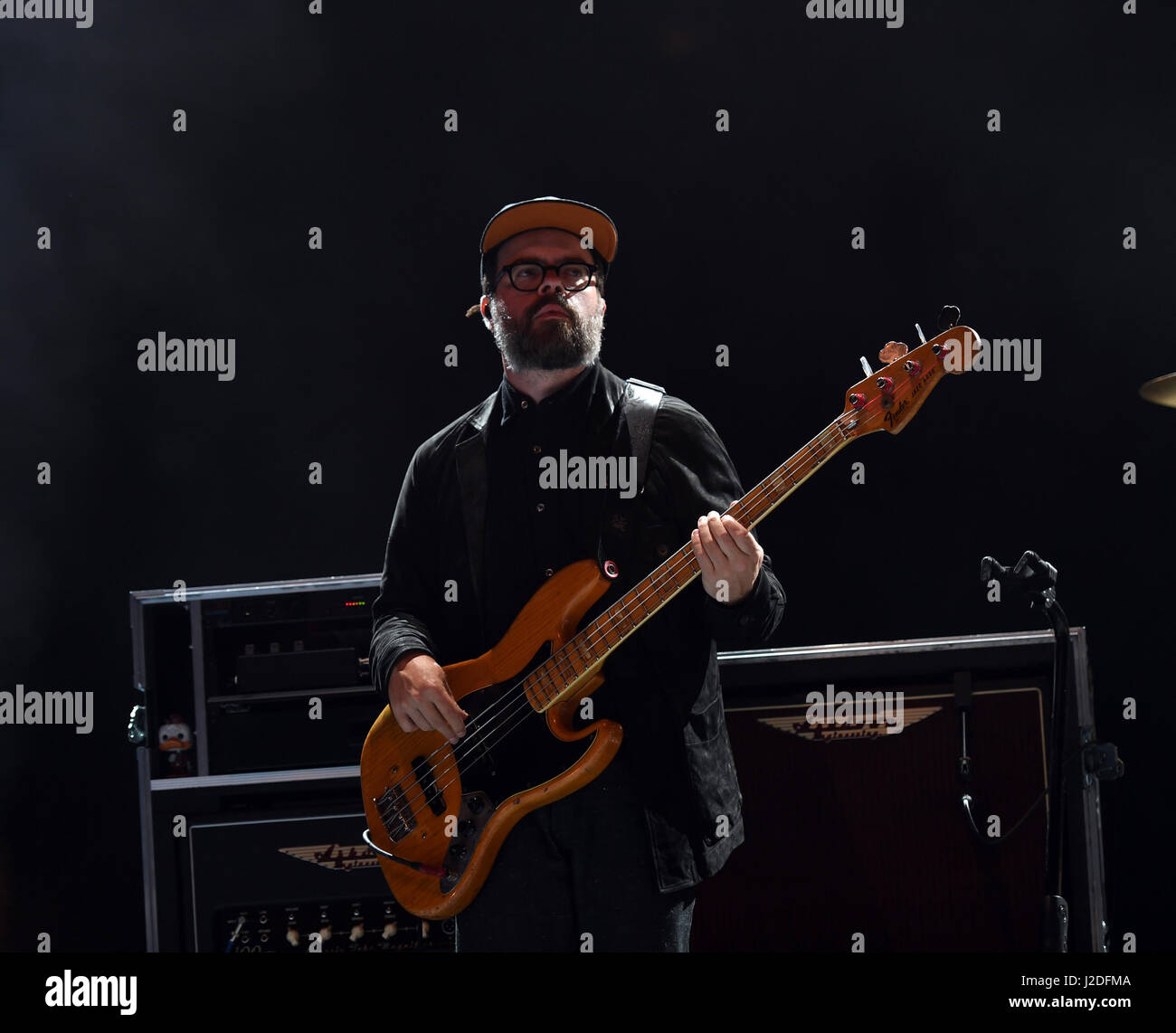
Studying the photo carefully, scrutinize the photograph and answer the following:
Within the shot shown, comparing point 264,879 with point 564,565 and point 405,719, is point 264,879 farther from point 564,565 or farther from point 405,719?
point 564,565

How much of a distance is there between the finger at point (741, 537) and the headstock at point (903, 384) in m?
0.36

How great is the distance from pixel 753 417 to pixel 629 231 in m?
0.70

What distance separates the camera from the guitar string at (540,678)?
2129 mm

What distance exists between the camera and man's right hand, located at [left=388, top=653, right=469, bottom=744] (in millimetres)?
2145

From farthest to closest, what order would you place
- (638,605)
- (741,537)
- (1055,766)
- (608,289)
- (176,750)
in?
(608,289)
(176,750)
(1055,766)
(638,605)
(741,537)

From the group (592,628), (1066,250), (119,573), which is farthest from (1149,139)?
(119,573)

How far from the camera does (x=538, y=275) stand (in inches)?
93.4

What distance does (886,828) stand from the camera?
2.65 m

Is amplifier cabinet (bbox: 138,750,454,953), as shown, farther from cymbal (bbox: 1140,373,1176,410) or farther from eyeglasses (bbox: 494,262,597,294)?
cymbal (bbox: 1140,373,1176,410)

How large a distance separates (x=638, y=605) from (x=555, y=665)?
0.68 ft

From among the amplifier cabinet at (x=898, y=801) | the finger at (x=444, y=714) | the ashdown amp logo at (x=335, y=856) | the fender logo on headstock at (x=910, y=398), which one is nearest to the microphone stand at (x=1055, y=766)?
the amplifier cabinet at (x=898, y=801)

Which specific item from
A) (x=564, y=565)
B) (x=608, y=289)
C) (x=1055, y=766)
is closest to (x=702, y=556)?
(x=564, y=565)

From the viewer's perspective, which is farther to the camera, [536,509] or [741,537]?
[536,509]

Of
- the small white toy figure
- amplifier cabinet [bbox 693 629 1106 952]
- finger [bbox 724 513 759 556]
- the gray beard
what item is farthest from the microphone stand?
the small white toy figure
